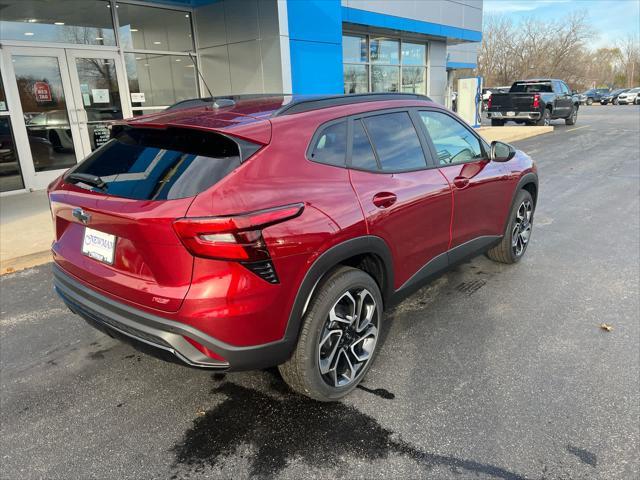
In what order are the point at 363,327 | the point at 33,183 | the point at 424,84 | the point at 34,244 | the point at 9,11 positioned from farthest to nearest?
the point at 424,84 < the point at 33,183 < the point at 9,11 < the point at 34,244 < the point at 363,327

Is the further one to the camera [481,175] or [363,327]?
[481,175]

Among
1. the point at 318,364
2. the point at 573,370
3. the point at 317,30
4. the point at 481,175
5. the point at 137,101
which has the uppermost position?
the point at 317,30

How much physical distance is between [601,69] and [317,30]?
113 meters

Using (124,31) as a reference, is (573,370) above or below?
below

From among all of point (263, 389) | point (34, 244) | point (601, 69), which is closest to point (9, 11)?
point (34, 244)

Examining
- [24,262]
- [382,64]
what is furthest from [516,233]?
[382,64]

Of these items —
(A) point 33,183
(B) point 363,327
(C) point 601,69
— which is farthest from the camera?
(C) point 601,69

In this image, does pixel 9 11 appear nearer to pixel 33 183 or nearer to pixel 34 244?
pixel 33 183

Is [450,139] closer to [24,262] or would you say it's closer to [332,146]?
[332,146]

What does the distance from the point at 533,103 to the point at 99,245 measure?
21407mm

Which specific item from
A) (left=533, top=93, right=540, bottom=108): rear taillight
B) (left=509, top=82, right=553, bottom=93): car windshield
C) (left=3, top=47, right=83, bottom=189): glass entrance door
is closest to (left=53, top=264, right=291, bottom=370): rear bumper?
(left=3, top=47, right=83, bottom=189): glass entrance door

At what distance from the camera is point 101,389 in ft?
9.94

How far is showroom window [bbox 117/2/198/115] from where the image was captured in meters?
10.3

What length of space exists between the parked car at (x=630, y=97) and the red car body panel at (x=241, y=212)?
2198 inches
